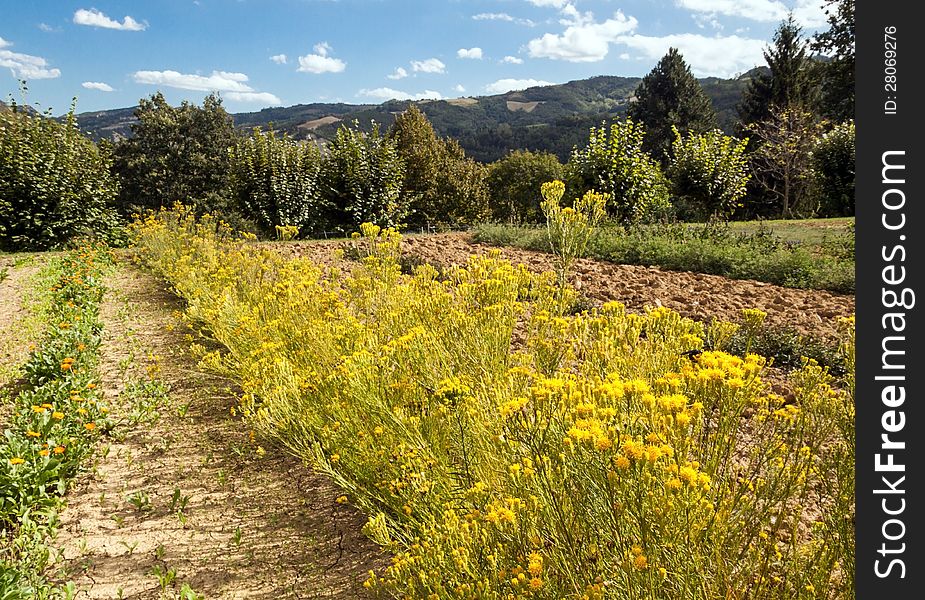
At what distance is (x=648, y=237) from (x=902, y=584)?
1006 centimetres

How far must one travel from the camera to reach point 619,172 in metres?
11.2

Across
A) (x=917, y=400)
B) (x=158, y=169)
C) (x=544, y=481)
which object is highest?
(x=158, y=169)

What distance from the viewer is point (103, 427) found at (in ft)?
12.5

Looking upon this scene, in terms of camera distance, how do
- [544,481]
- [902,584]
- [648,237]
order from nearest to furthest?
[902,584] → [544,481] → [648,237]

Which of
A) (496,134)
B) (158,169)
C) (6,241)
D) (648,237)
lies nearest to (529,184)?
(158,169)

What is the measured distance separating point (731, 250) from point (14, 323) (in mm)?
10804

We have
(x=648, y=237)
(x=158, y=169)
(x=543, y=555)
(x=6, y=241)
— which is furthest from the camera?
(x=158, y=169)

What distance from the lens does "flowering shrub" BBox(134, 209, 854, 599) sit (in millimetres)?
1280

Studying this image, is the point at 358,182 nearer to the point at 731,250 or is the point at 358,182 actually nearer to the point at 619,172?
the point at 619,172

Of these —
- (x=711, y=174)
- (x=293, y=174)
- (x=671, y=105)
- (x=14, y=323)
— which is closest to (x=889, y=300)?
(x=14, y=323)

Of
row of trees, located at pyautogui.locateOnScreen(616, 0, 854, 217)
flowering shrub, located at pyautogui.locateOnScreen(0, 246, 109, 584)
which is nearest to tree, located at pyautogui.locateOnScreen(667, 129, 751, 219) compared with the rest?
row of trees, located at pyautogui.locateOnScreen(616, 0, 854, 217)

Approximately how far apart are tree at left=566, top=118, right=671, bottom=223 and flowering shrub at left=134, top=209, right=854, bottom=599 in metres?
8.79

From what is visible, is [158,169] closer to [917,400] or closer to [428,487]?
[428,487]

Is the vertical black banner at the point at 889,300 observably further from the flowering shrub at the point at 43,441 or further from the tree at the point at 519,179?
the tree at the point at 519,179
